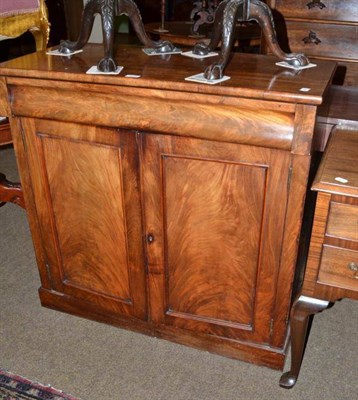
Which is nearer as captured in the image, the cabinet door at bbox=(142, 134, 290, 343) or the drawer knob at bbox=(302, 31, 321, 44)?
the cabinet door at bbox=(142, 134, 290, 343)

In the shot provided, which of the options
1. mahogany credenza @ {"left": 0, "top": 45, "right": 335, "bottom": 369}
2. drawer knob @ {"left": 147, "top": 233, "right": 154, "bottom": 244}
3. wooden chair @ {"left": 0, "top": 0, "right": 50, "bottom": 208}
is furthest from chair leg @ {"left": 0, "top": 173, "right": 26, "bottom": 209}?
drawer knob @ {"left": 147, "top": 233, "right": 154, "bottom": 244}

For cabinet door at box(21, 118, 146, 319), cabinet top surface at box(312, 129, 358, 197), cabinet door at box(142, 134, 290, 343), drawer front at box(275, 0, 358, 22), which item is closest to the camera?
cabinet top surface at box(312, 129, 358, 197)

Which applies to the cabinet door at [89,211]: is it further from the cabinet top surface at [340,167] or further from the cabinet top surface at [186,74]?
the cabinet top surface at [340,167]

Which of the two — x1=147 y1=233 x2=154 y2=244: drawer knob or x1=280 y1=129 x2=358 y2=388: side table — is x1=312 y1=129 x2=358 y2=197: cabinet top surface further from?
x1=147 y1=233 x2=154 y2=244: drawer knob

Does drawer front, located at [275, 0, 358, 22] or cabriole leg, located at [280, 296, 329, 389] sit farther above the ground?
drawer front, located at [275, 0, 358, 22]

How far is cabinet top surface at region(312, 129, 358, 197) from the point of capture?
1.12m

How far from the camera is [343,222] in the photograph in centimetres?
117

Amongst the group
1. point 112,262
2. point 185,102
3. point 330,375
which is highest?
point 185,102

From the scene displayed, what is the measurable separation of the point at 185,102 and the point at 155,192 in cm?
30

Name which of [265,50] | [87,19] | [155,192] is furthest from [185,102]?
[265,50]

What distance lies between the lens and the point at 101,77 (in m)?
1.27

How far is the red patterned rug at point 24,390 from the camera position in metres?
1.47

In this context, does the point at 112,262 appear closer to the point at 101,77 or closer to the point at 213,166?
the point at 213,166

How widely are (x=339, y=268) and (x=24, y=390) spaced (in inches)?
40.6
